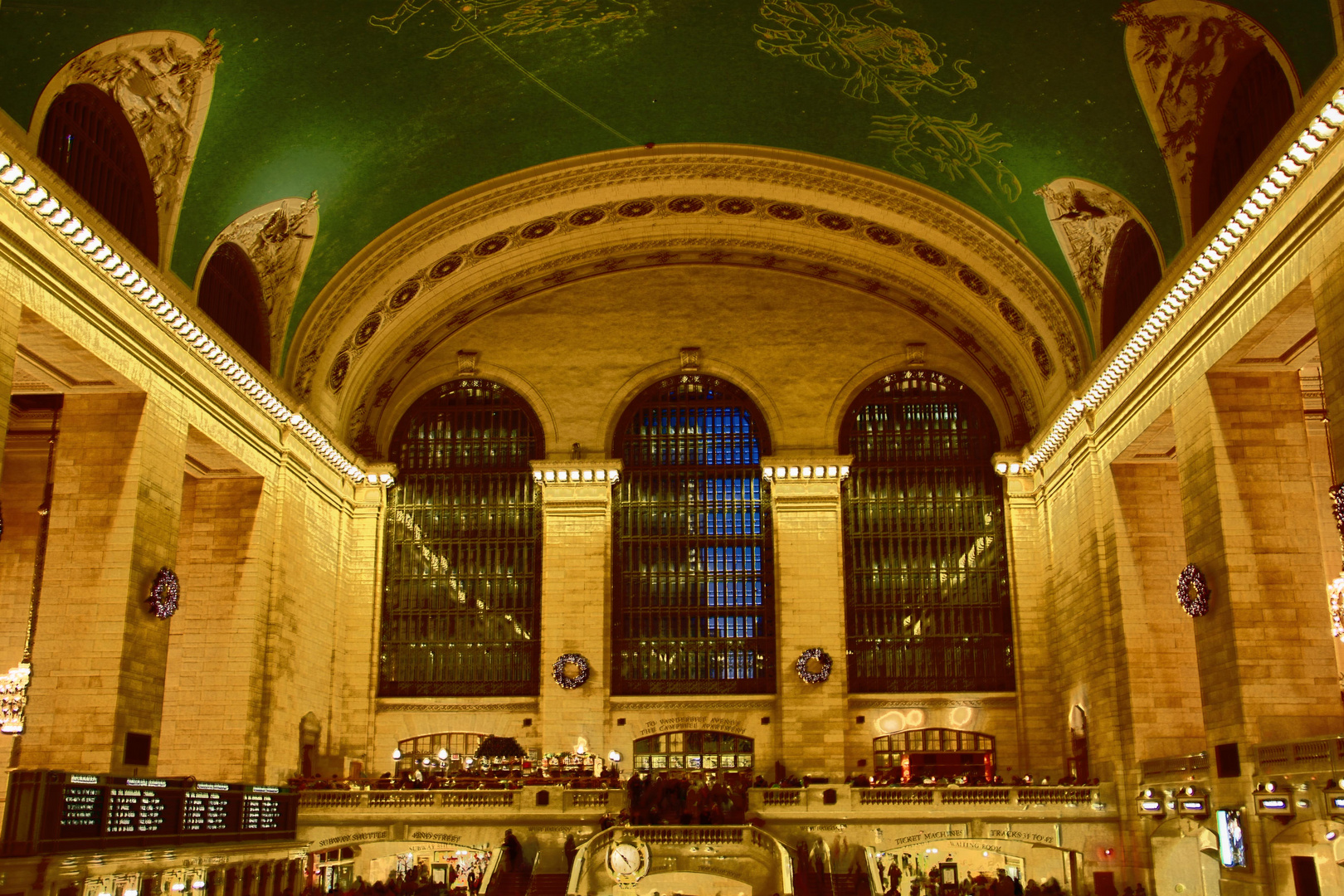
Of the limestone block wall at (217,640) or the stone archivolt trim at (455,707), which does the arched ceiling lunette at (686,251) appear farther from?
the stone archivolt trim at (455,707)

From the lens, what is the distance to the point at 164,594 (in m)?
22.5

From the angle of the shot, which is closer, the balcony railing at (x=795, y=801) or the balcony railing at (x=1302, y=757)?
the balcony railing at (x=1302, y=757)

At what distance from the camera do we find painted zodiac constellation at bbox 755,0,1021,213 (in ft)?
78.6

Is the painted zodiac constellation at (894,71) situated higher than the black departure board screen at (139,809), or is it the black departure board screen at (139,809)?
the painted zodiac constellation at (894,71)

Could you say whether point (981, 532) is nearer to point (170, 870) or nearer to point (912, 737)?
point (912, 737)

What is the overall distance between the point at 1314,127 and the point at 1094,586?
1274cm

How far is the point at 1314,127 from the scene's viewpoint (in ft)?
56.4

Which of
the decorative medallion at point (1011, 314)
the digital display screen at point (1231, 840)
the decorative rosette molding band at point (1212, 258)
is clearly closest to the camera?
the decorative rosette molding band at point (1212, 258)

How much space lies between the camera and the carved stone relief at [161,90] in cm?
1986

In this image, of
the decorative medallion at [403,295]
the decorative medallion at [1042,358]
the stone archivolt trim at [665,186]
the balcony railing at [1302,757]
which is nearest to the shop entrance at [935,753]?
the decorative medallion at [1042,358]

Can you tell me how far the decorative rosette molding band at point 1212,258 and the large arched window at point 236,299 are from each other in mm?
17765

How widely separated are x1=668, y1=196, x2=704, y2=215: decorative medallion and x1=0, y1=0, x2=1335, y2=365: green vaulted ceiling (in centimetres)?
284

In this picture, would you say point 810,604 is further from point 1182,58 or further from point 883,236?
point 1182,58

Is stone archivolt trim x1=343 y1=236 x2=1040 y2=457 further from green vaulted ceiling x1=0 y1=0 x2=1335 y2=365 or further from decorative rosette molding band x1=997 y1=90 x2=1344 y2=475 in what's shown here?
green vaulted ceiling x1=0 y1=0 x2=1335 y2=365
